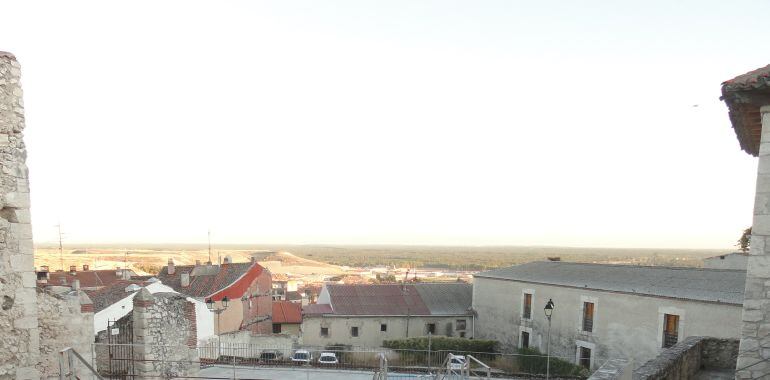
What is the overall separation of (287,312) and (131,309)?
11872 mm

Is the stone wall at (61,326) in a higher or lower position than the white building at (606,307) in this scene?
higher

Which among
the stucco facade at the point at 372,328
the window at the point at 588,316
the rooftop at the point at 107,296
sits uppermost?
the rooftop at the point at 107,296

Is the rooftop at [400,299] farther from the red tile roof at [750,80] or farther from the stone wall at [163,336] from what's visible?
the red tile roof at [750,80]

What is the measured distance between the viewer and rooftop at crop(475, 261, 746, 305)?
55.7ft

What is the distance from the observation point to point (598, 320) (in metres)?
20.1

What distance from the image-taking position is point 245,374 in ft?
46.4

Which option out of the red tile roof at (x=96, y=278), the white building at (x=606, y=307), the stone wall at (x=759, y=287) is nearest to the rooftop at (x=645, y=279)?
the white building at (x=606, y=307)

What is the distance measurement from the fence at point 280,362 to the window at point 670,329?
4.19m

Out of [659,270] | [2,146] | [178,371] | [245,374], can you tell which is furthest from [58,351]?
[659,270]

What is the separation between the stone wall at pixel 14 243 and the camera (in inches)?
207

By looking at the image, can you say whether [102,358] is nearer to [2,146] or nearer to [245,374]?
[245,374]

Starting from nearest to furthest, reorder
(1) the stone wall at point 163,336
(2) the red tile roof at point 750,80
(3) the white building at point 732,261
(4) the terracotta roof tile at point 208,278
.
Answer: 1. (2) the red tile roof at point 750,80
2. (1) the stone wall at point 163,336
3. (3) the white building at point 732,261
4. (4) the terracotta roof tile at point 208,278

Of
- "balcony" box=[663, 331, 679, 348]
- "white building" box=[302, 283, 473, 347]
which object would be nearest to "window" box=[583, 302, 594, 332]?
"balcony" box=[663, 331, 679, 348]

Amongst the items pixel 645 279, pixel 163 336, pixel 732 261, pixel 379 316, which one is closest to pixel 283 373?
pixel 163 336
